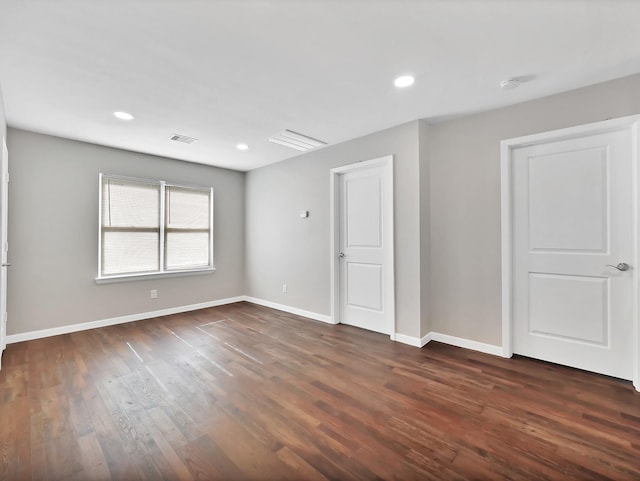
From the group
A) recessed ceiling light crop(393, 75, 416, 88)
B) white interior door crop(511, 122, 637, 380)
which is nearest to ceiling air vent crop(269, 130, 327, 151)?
recessed ceiling light crop(393, 75, 416, 88)

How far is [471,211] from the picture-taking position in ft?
10.3

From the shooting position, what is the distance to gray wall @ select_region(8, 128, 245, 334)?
3486 mm

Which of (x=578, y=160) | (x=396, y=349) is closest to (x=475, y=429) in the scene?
(x=396, y=349)

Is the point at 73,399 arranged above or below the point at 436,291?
below

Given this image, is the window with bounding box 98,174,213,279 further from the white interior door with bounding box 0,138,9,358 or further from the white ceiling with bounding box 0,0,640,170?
the white ceiling with bounding box 0,0,640,170

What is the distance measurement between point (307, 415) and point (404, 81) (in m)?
2.71

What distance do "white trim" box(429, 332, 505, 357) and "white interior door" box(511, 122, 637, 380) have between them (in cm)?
20

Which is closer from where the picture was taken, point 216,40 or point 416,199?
point 216,40

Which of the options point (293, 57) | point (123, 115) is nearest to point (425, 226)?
point (293, 57)

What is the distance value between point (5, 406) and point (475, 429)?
331 centimetres

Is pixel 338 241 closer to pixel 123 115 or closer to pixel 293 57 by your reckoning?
pixel 293 57

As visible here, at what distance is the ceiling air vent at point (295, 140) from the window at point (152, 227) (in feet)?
6.57

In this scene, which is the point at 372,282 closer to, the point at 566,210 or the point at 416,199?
the point at 416,199

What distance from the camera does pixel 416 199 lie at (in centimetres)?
327
